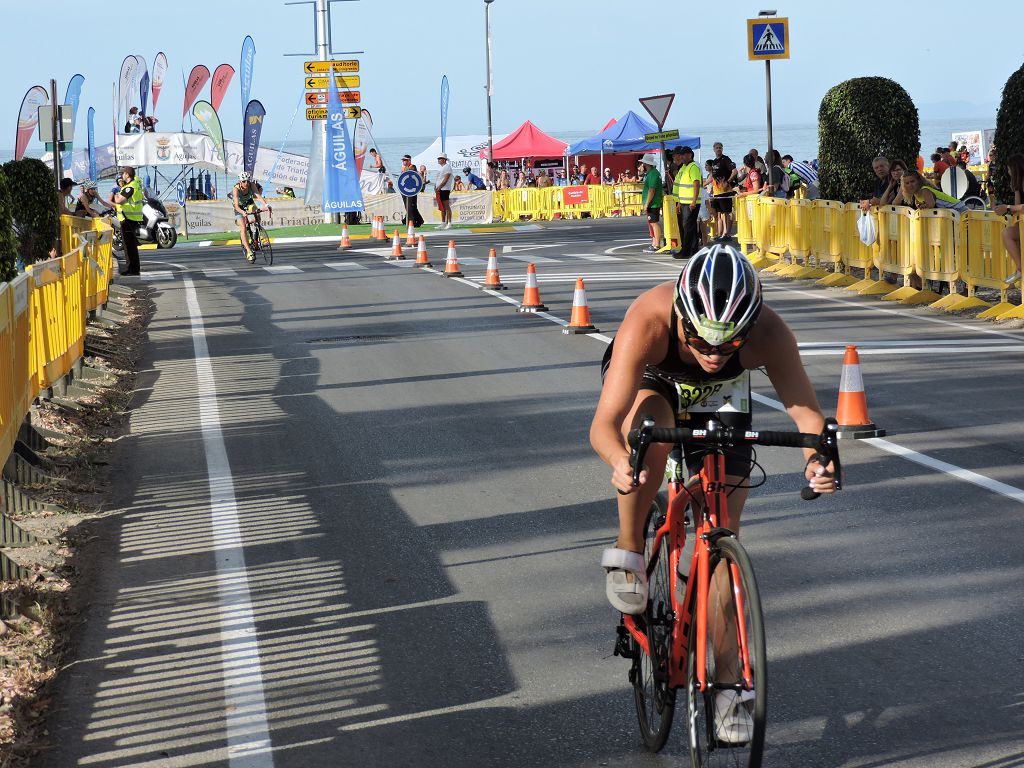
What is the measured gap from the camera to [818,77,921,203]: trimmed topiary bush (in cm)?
2344

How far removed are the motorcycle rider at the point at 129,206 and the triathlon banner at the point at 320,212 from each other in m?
18.3

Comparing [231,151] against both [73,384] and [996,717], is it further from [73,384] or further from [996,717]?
[996,717]

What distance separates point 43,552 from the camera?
758cm

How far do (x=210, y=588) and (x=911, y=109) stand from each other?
63.9 feet

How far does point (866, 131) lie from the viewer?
922 inches

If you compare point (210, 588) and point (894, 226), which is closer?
point (210, 588)

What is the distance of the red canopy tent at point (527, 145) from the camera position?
58.5 m

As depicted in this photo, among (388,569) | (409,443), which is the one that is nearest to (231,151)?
(409,443)

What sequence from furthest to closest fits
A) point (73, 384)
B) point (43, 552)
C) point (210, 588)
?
point (73, 384) → point (43, 552) → point (210, 588)

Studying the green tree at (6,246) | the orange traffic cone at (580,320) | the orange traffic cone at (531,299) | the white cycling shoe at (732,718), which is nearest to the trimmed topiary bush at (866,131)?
the orange traffic cone at (531,299)

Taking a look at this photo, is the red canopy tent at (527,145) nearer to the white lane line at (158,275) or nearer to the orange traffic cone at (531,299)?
the white lane line at (158,275)

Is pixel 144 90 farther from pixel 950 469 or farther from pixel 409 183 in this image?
pixel 950 469

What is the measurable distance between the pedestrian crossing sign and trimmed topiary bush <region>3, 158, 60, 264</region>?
1192cm

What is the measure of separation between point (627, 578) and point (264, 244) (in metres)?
27.1
